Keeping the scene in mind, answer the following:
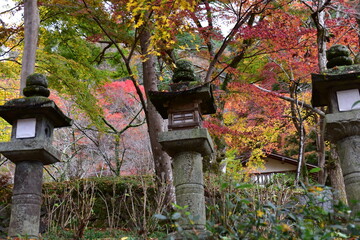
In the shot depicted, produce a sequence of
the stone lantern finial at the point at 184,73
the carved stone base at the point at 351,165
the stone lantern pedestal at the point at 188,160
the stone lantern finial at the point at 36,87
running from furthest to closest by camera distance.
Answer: the stone lantern finial at the point at 184,73, the stone lantern finial at the point at 36,87, the stone lantern pedestal at the point at 188,160, the carved stone base at the point at 351,165

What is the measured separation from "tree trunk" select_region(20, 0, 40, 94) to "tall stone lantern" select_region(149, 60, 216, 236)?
3.06 m

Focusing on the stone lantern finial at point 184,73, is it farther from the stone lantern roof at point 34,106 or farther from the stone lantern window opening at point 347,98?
the stone lantern window opening at point 347,98

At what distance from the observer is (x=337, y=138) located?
4.92m

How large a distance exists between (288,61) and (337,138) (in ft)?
20.3

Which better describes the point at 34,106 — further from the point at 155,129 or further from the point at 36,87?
the point at 155,129

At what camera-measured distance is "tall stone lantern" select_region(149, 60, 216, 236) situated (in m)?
4.85

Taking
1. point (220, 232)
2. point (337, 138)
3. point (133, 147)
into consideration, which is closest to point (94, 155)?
point (133, 147)

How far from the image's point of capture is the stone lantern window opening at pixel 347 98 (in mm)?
4852

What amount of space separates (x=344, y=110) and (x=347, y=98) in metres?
0.20

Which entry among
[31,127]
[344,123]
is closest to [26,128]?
[31,127]

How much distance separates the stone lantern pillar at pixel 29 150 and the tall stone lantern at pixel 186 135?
162 centimetres

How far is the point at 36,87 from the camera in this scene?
537 cm

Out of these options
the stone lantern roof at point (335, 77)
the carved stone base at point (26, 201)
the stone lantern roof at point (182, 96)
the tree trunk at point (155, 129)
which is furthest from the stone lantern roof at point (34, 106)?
the stone lantern roof at point (335, 77)

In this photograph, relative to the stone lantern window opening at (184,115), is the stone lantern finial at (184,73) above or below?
above
